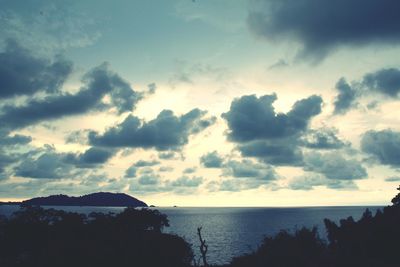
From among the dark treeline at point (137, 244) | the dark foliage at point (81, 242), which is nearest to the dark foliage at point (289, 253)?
the dark treeline at point (137, 244)

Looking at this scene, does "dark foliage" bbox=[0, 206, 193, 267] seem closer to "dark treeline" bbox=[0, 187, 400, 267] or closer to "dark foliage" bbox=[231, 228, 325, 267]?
"dark treeline" bbox=[0, 187, 400, 267]

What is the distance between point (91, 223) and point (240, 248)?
7953 cm

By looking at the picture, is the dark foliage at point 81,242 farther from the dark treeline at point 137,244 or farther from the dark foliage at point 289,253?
the dark foliage at point 289,253

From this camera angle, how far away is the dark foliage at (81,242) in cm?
4894

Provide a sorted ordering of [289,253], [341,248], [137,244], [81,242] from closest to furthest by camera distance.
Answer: [289,253]
[81,242]
[137,244]
[341,248]

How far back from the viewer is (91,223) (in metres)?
57.5

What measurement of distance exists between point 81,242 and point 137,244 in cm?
735

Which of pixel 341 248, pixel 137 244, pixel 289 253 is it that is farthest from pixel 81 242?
pixel 341 248

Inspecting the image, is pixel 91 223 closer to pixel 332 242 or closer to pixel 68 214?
pixel 68 214

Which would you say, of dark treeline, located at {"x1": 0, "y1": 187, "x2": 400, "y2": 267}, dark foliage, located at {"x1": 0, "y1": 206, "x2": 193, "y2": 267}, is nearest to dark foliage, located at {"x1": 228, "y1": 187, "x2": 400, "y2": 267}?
dark treeline, located at {"x1": 0, "y1": 187, "x2": 400, "y2": 267}

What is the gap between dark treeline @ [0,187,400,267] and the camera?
47.0 metres

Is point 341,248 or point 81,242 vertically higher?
point 81,242

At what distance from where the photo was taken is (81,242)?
51281 mm

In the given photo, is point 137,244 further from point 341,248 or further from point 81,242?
point 341,248
